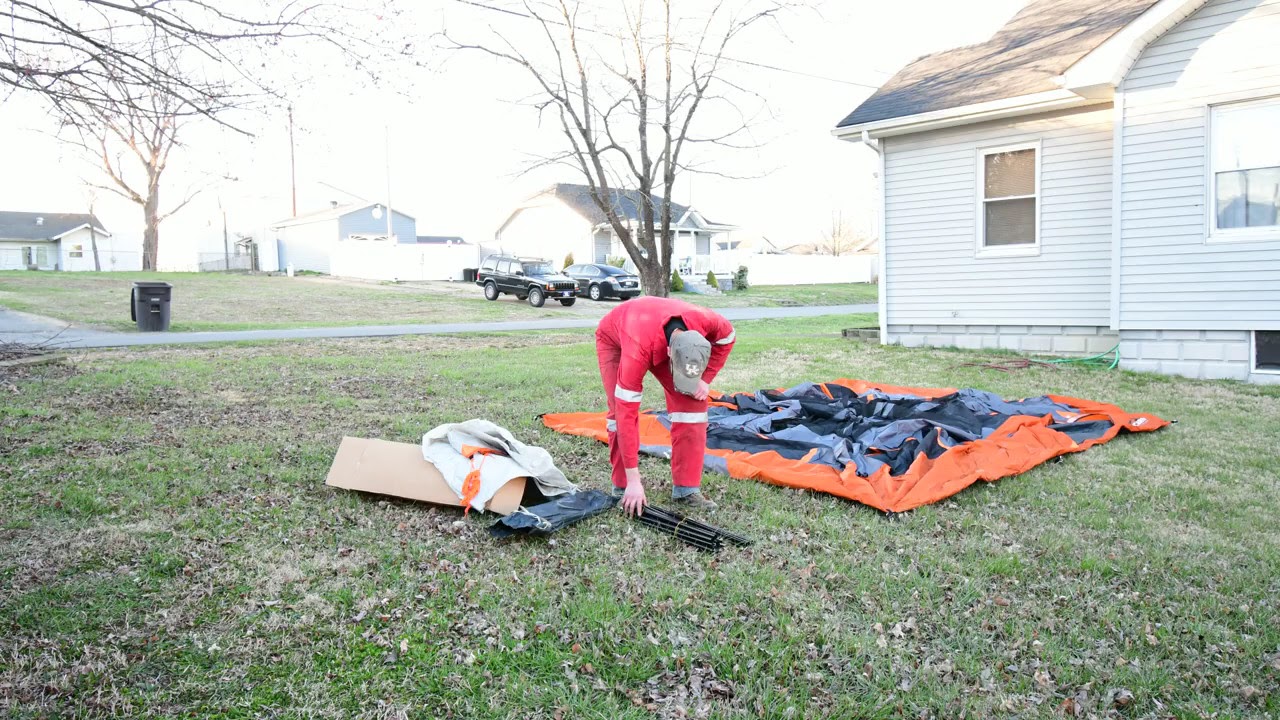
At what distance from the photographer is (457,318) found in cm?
2008

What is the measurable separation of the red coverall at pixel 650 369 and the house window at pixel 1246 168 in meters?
7.61

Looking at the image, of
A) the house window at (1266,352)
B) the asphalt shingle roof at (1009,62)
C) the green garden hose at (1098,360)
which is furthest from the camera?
the asphalt shingle roof at (1009,62)

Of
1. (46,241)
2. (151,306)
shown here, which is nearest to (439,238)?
(46,241)

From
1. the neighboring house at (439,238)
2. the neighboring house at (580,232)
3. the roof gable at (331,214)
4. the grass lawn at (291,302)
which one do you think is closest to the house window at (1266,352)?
the grass lawn at (291,302)

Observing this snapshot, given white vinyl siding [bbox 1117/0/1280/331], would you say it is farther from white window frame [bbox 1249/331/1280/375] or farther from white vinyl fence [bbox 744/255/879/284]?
white vinyl fence [bbox 744/255/879/284]

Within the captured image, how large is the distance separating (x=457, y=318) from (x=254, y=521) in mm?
16013

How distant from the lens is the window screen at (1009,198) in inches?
434

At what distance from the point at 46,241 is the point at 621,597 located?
223 feet

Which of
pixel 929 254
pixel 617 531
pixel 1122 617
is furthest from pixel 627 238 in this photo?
pixel 1122 617

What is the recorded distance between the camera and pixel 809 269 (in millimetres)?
44938

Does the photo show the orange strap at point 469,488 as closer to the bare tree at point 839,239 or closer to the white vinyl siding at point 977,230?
the white vinyl siding at point 977,230

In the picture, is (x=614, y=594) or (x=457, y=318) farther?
(x=457, y=318)

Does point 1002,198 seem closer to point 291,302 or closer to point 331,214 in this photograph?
point 291,302

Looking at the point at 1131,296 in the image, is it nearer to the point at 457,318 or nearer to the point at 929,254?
the point at 929,254
